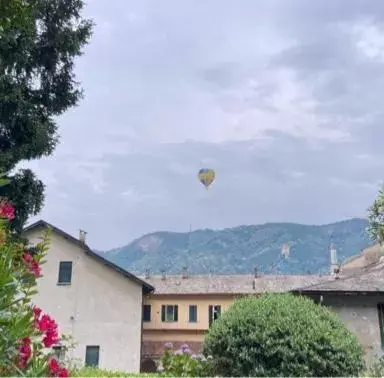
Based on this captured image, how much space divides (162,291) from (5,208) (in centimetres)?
3856

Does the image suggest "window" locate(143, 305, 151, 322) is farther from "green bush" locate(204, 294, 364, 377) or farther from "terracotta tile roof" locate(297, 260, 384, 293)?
"green bush" locate(204, 294, 364, 377)

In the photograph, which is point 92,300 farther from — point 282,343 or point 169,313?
point 282,343

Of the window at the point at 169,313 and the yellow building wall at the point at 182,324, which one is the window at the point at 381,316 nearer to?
the yellow building wall at the point at 182,324

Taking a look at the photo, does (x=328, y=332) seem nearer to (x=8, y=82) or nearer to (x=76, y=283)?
(x=8, y=82)

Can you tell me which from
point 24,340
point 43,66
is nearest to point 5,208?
point 24,340

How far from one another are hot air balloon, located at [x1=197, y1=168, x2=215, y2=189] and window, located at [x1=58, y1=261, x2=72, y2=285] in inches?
451

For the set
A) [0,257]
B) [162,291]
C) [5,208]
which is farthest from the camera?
[162,291]

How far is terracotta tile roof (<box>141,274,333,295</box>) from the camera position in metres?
40.2

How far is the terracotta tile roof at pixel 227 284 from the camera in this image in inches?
1583

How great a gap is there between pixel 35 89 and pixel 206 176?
67.9 feet

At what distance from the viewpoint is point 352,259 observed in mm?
50781

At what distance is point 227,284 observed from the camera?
41.7 meters

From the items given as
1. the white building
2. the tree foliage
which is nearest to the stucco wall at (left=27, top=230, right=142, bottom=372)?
the white building

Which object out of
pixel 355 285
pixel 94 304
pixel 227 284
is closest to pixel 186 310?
pixel 227 284
